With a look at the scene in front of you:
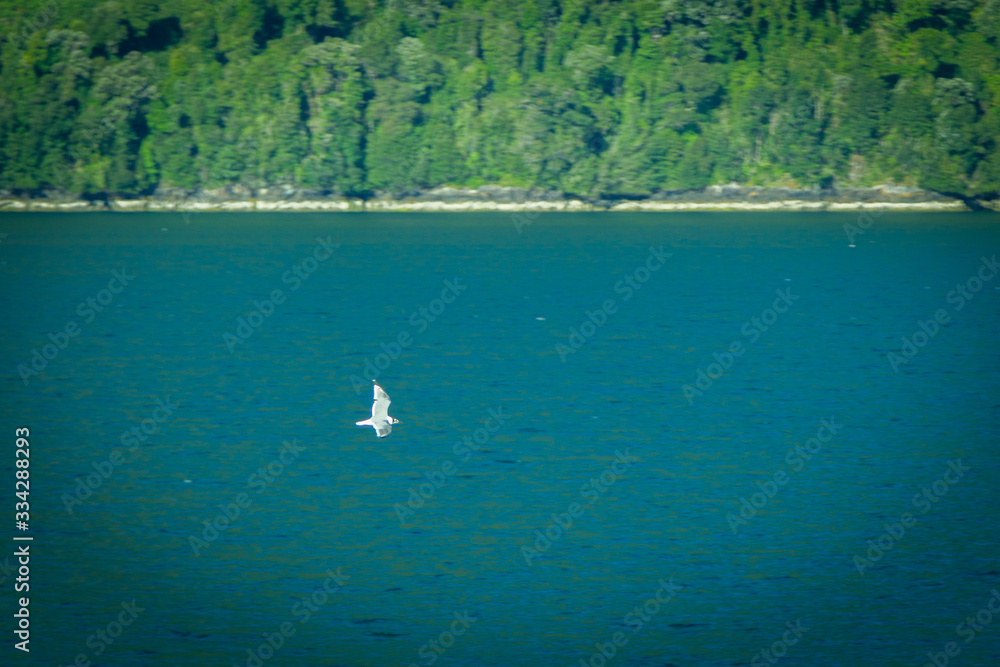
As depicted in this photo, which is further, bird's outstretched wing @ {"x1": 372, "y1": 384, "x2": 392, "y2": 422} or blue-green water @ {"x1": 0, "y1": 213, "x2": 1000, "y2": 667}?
bird's outstretched wing @ {"x1": 372, "y1": 384, "x2": 392, "y2": 422}

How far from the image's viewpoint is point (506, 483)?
1393 inches

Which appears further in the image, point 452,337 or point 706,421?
point 452,337

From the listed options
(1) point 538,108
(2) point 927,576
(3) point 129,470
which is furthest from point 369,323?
(1) point 538,108

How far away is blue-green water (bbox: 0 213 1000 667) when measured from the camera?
81.4 feet

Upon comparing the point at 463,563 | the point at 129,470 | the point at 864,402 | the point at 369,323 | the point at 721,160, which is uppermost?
the point at 463,563

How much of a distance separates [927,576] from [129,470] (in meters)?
23.4

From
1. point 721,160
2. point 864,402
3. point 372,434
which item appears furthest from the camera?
point 721,160

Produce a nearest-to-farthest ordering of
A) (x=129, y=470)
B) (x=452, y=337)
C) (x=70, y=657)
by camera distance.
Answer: (x=70, y=657) < (x=129, y=470) < (x=452, y=337)

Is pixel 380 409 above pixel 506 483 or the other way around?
above

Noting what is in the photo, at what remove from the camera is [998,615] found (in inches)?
1011

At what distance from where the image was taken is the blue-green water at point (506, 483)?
24812mm

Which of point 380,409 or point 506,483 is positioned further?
point 506,483

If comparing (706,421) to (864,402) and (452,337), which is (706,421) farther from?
(452,337)

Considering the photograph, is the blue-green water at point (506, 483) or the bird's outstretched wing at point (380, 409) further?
the bird's outstretched wing at point (380, 409)
